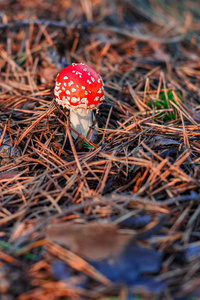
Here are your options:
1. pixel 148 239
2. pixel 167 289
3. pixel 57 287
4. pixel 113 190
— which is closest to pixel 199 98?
pixel 113 190

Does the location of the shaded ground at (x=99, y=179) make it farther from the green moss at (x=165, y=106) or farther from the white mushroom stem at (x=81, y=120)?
the white mushroom stem at (x=81, y=120)

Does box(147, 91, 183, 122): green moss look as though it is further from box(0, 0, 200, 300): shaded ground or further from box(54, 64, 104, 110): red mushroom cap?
box(54, 64, 104, 110): red mushroom cap

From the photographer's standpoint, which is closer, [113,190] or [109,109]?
[113,190]

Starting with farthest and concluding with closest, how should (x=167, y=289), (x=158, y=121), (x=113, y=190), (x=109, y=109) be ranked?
(x=109, y=109), (x=158, y=121), (x=113, y=190), (x=167, y=289)

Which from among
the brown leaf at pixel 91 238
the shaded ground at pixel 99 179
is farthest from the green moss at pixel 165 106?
the brown leaf at pixel 91 238

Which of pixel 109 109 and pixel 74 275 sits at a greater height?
pixel 109 109

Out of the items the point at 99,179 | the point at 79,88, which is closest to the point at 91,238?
the point at 99,179

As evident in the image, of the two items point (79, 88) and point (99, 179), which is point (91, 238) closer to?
point (99, 179)

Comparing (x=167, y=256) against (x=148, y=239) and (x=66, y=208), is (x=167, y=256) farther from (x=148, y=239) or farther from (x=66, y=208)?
(x=66, y=208)
